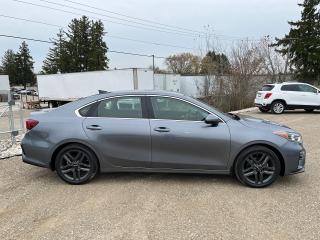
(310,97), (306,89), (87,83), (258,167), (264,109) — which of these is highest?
(87,83)

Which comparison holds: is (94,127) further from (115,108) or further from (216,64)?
(216,64)

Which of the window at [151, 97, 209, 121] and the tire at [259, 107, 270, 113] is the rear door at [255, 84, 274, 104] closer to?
the tire at [259, 107, 270, 113]

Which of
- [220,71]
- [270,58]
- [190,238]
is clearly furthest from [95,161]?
[270,58]

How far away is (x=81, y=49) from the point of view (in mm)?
60438

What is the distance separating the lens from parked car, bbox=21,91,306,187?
5.25 meters

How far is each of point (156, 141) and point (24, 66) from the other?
102049 mm

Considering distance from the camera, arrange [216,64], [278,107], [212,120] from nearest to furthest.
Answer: [212,120] → [278,107] → [216,64]

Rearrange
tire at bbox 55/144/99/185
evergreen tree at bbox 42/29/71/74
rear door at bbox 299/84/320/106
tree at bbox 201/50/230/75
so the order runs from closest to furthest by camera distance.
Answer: tire at bbox 55/144/99/185
rear door at bbox 299/84/320/106
tree at bbox 201/50/230/75
evergreen tree at bbox 42/29/71/74

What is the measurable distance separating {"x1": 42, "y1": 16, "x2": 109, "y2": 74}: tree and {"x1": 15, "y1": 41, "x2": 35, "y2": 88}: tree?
136 ft

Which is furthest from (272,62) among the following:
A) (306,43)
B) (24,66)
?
(24,66)

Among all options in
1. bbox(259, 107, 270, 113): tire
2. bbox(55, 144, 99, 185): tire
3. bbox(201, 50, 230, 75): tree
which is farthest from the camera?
bbox(201, 50, 230, 75): tree

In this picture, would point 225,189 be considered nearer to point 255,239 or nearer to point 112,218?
point 255,239

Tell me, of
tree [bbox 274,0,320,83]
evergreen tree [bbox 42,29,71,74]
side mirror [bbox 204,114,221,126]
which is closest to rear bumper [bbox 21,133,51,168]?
side mirror [bbox 204,114,221,126]

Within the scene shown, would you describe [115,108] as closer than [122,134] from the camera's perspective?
No
